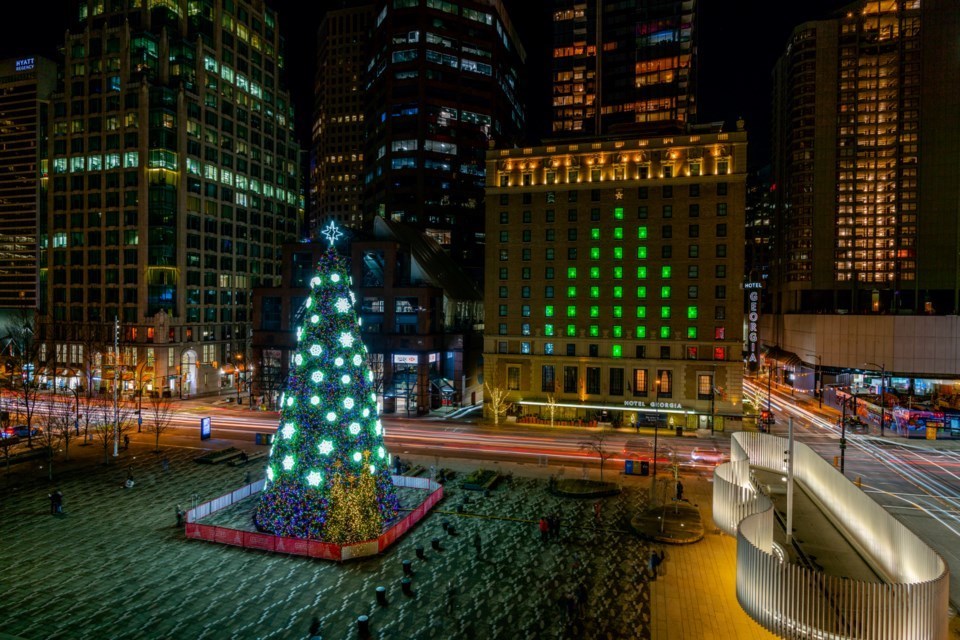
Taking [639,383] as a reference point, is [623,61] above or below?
above

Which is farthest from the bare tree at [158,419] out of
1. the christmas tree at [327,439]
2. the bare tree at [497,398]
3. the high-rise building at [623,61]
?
the high-rise building at [623,61]

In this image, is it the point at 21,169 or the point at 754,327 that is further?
the point at 21,169

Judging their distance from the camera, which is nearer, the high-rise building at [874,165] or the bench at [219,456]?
the bench at [219,456]

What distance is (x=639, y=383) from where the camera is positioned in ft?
194

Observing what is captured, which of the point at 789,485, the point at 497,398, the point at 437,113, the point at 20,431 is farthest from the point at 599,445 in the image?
the point at 437,113

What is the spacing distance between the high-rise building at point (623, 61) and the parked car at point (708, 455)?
85.7 m

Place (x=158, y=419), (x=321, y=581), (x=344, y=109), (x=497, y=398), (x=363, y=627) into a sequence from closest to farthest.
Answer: (x=363, y=627), (x=321, y=581), (x=158, y=419), (x=497, y=398), (x=344, y=109)

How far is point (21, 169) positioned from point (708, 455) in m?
116

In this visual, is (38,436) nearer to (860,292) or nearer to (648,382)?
(648,382)

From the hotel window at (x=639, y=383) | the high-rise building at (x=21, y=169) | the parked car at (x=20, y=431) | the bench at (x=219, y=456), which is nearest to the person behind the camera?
the bench at (x=219, y=456)

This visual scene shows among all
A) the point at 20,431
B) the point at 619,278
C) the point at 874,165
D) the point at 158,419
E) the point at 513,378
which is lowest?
the point at 20,431

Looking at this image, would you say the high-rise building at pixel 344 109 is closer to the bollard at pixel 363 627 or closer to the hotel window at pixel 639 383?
the hotel window at pixel 639 383

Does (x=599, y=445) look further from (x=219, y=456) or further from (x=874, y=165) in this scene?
(x=874, y=165)

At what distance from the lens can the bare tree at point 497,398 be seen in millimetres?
58656
